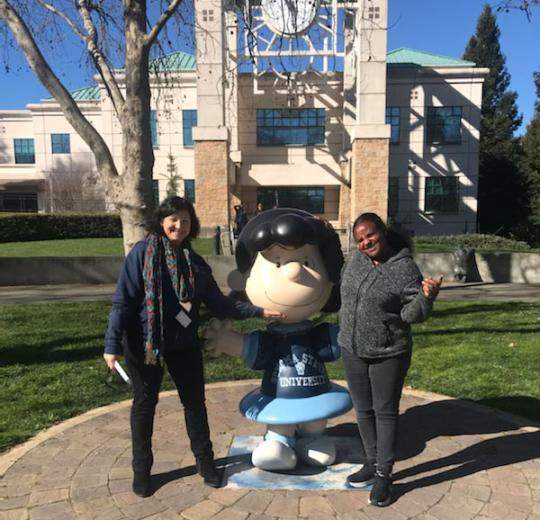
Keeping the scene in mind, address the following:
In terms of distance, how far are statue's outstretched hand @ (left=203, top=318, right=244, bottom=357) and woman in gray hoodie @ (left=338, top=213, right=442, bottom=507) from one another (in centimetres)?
74

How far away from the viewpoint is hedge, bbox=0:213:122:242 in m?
22.7

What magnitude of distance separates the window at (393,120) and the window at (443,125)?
68.0 inches

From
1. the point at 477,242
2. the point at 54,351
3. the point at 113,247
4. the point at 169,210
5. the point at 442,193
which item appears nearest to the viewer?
the point at 169,210

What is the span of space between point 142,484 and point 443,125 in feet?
93.7

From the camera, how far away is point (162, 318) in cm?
294

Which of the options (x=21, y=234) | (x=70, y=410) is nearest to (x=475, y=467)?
(x=70, y=410)

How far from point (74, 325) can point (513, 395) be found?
6.43 metres

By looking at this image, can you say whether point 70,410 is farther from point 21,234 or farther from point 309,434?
point 21,234

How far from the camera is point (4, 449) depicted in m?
3.96

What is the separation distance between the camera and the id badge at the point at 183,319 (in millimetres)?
3033

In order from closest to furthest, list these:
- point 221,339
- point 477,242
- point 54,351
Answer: point 221,339
point 54,351
point 477,242

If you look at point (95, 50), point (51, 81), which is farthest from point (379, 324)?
point (95, 50)

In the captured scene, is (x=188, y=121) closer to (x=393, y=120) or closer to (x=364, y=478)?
(x=393, y=120)

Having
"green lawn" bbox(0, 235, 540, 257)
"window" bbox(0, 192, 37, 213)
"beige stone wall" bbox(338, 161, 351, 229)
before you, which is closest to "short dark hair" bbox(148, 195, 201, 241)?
"green lawn" bbox(0, 235, 540, 257)
